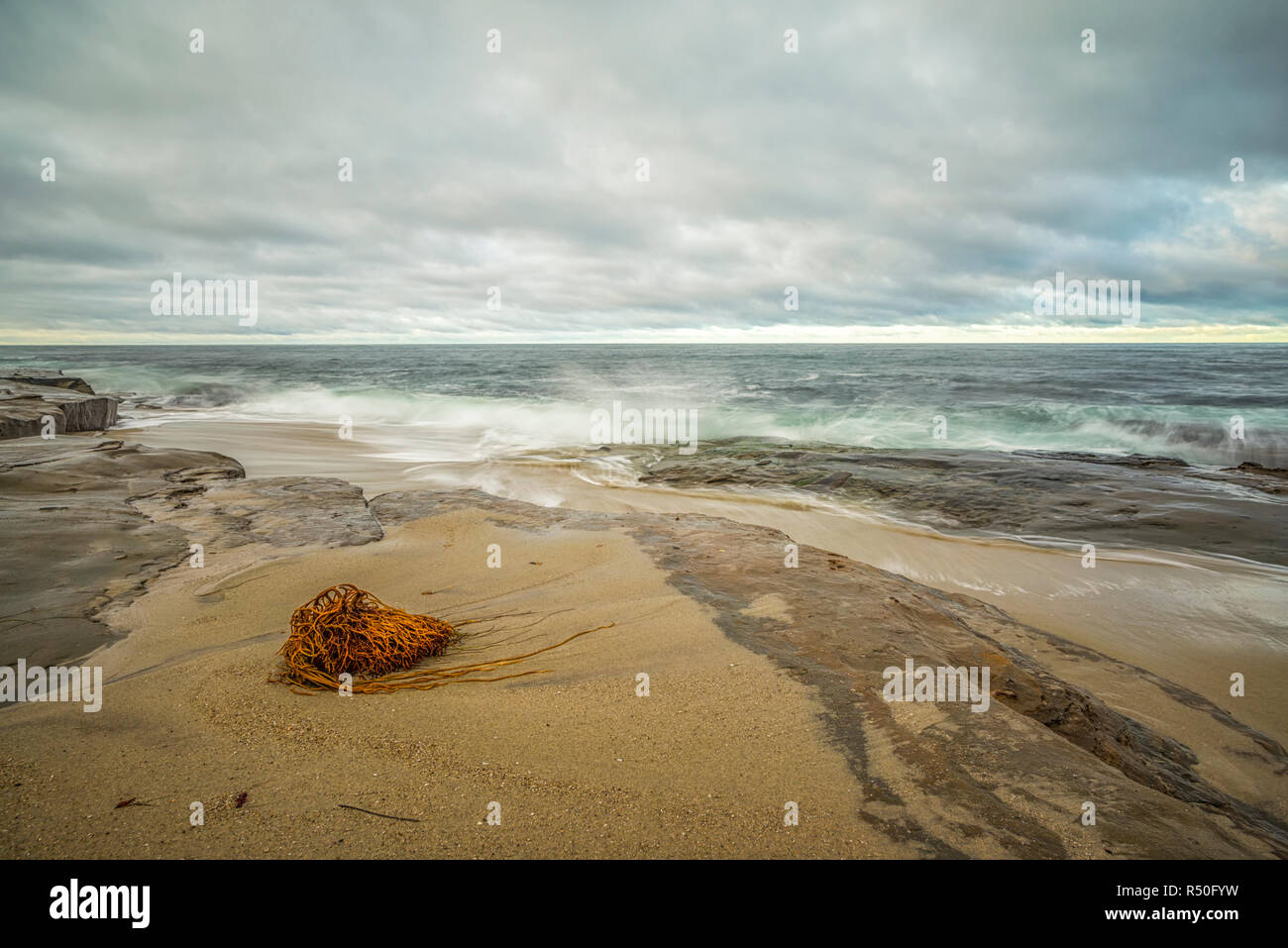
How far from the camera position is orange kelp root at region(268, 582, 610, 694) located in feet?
9.36

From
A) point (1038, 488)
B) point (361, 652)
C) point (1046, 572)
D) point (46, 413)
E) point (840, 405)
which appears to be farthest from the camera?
point (840, 405)

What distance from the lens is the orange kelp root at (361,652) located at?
285 centimetres

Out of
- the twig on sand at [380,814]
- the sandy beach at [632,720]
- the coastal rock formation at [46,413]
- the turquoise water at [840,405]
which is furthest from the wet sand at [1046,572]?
the twig on sand at [380,814]

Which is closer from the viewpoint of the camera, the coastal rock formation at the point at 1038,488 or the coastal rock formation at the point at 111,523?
the coastal rock formation at the point at 111,523

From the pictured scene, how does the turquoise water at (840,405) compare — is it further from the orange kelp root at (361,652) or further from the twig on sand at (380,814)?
the twig on sand at (380,814)

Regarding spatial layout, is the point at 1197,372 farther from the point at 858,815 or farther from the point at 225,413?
the point at 225,413

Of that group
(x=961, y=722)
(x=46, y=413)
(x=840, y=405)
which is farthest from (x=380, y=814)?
(x=840, y=405)

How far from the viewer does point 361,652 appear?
9.74 ft

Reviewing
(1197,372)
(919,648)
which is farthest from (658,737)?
(1197,372)

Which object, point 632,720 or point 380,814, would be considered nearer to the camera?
point 380,814

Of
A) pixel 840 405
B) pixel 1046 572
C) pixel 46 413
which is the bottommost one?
pixel 1046 572

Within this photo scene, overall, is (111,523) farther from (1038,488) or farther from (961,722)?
(1038,488)

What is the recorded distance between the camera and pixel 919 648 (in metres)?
3.30
